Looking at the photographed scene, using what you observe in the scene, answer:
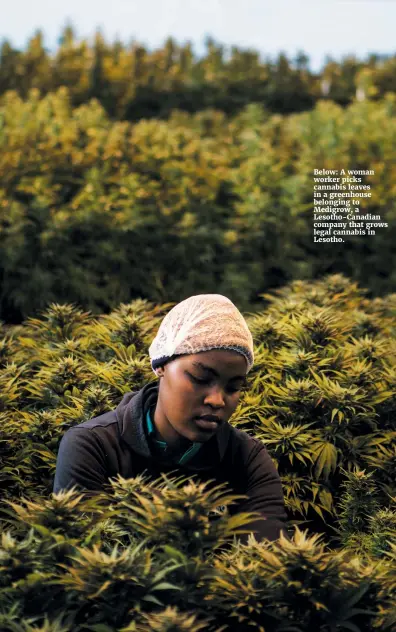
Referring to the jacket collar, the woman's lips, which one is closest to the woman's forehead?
the woman's lips

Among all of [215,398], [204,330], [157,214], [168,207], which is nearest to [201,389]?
[215,398]

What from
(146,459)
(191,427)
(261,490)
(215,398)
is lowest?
(261,490)

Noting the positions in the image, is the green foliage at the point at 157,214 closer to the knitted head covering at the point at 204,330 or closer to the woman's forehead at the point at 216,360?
the knitted head covering at the point at 204,330

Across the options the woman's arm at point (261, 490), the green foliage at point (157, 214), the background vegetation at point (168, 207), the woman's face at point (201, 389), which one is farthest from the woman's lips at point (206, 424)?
the background vegetation at point (168, 207)

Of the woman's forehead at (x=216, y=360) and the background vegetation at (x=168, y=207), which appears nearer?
the woman's forehead at (x=216, y=360)

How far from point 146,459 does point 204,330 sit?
0.51 meters

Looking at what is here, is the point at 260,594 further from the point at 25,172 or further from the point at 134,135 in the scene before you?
the point at 134,135

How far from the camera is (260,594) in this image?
7.69 ft

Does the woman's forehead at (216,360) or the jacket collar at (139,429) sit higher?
the woman's forehead at (216,360)

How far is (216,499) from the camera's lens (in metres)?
2.68

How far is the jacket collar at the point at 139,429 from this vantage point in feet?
9.76

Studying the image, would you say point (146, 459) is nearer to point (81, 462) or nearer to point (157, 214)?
point (81, 462)

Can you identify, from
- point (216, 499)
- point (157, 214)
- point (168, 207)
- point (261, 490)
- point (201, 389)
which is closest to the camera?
point (216, 499)

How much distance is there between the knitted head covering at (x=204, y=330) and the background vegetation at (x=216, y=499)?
420mm
